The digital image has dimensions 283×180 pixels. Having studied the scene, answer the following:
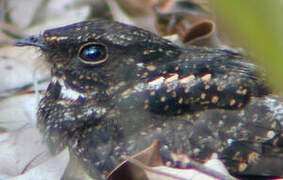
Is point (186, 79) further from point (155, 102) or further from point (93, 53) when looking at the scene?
point (93, 53)

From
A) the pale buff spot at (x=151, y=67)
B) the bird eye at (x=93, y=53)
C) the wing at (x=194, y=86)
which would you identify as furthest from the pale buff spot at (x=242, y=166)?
the bird eye at (x=93, y=53)

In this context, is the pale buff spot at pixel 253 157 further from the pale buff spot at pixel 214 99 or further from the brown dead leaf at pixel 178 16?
the brown dead leaf at pixel 178 16

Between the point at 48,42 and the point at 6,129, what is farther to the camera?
the point at 6,129

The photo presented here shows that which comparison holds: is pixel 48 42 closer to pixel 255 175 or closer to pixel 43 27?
pixel 255 175

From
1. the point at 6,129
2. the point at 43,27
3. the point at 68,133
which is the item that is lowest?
the point at 6,129

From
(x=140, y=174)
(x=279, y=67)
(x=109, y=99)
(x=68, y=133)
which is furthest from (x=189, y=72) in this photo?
(x=279, y=67)

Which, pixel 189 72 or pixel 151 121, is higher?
pixel 189 72

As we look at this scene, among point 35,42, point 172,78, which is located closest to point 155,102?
point 172,78
